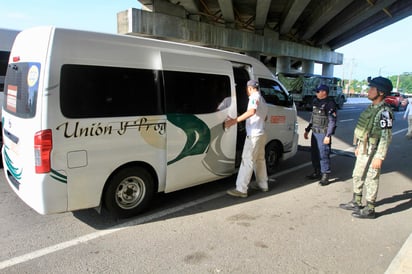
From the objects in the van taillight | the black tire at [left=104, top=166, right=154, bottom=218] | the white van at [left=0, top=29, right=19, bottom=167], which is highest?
the white van at [left=0, top=29, right=19, bottom=167]

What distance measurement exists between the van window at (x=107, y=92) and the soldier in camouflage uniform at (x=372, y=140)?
2.82 m

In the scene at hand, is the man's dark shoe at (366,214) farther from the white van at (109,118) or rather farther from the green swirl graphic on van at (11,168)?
the green swirl graphic on van at (11,168)

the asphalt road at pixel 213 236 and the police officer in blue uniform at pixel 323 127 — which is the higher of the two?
the police officer in blue uniform at pixel 323 127

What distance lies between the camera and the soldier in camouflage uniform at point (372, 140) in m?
4.26

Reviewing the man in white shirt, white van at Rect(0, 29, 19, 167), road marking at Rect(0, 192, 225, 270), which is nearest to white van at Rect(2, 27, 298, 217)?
road marking at Rect(0, 192, 225, 270)

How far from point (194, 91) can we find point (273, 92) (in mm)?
2201

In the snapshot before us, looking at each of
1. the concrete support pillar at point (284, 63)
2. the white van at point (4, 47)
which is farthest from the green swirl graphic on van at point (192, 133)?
the concrete support pillar at point (284, 63)

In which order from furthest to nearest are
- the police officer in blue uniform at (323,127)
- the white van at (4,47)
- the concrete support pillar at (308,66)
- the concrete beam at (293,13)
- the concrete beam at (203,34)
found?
the concrete support pillar at (308,66) → the concrete beam at (293,13) → the concrete beam at (203,34) → the white van at (4,47) → the police officer in blue uniform at (323,127)

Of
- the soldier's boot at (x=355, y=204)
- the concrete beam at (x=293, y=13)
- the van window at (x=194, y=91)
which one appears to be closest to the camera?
the van window at (x=194, y=91)

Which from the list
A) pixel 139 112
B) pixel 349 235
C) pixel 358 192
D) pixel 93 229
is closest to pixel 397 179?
pixel 358 192

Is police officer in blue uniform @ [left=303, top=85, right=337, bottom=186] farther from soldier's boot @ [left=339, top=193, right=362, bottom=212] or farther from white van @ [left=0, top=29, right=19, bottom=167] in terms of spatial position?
white van @ [left=0, top=29, right=19, bottom=167]

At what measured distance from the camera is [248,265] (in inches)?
127

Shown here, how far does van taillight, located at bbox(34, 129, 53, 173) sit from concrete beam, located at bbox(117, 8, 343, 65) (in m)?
16.1

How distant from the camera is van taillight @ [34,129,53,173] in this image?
3.33m
